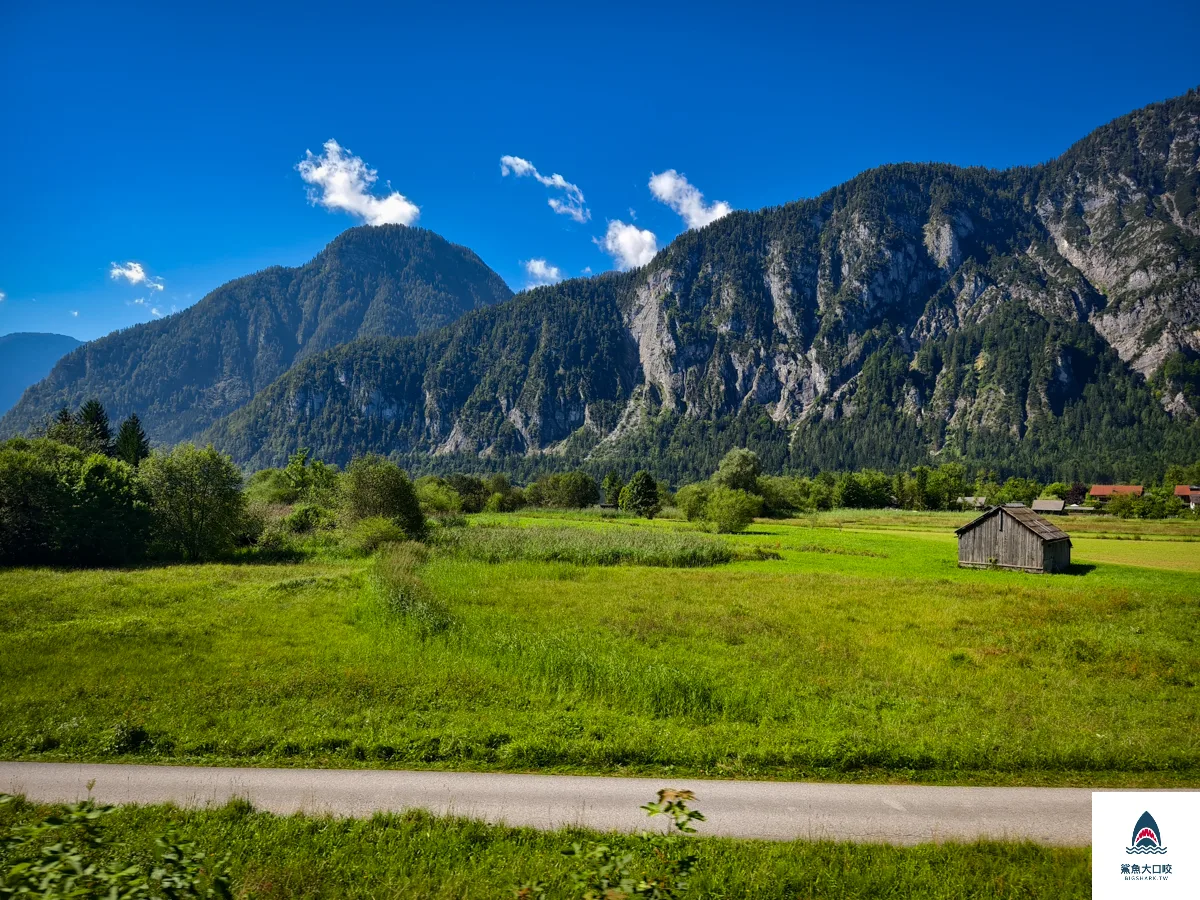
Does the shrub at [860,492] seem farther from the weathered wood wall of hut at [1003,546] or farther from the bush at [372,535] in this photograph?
the bush at [372,535]

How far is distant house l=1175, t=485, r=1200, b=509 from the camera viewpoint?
462ft

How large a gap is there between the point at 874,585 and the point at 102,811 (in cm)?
4301

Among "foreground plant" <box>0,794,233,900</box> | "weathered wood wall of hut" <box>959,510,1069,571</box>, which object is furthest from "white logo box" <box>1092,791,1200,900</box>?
"weathered wood wall of hut" <box>959,510,1069,571</box>

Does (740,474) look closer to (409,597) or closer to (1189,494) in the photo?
(409,597)

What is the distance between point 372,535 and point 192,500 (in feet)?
49.9

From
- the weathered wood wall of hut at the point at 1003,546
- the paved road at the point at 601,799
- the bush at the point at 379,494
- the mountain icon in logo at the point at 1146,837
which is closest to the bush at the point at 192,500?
the bush at the point at 379,494

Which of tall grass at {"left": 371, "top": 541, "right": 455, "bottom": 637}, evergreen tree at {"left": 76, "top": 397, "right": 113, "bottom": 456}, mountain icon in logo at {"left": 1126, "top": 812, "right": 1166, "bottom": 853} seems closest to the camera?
mountain icon in logo at {"left": 1126, "top": 812, "right": 1166, "bottom": 853}

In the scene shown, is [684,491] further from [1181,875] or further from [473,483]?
[1181,875]

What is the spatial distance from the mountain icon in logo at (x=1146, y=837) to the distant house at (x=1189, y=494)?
575ft

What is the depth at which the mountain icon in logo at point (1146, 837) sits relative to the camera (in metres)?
8.84

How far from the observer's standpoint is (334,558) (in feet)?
173

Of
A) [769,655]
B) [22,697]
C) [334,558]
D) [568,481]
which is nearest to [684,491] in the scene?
[568,481]

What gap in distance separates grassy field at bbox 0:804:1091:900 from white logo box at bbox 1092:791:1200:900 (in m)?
0.85

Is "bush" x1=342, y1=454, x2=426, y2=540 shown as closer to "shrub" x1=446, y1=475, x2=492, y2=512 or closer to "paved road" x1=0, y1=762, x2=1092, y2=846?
"paved road" x1=0, y1=762, x2=1092, y2=846
